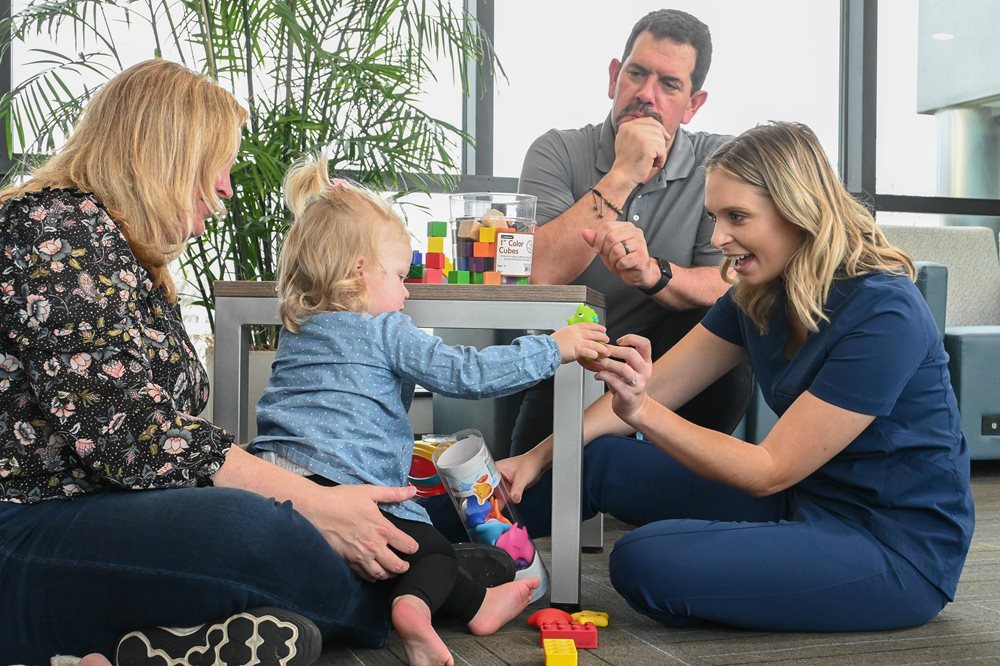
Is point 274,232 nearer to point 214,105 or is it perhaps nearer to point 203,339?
point 203,339

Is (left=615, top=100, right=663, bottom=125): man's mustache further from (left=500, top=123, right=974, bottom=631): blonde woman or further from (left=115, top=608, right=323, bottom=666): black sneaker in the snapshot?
(left=115, top=608, right=323, bottom=666): black sneaker

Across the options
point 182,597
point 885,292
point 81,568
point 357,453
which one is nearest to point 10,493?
point 81,568

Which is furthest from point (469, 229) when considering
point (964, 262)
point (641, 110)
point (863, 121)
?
point (863, 121)

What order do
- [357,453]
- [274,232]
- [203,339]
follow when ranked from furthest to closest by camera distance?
1. [203,339]
2. [274,232]
3. [357,453]

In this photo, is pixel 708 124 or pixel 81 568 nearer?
pixel 81 568

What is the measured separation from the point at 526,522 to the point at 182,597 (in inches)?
29.5

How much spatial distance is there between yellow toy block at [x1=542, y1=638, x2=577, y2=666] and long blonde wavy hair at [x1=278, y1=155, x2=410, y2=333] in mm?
538

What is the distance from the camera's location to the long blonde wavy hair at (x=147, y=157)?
1250mm

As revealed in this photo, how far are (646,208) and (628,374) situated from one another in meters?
0.89

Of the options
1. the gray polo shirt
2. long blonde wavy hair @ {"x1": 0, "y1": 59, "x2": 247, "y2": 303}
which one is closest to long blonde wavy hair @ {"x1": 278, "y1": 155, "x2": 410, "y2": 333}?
long blonde wavy hair @ {"x1": 0, "y1": 59, "x2": 247, "y2": 303}

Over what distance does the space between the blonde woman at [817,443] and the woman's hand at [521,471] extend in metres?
0.21

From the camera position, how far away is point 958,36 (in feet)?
15.7

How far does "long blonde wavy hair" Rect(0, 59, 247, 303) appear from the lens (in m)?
1.25

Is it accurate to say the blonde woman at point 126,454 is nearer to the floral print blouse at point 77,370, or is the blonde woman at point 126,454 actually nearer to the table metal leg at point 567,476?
the floral print blouse at point 77,370
